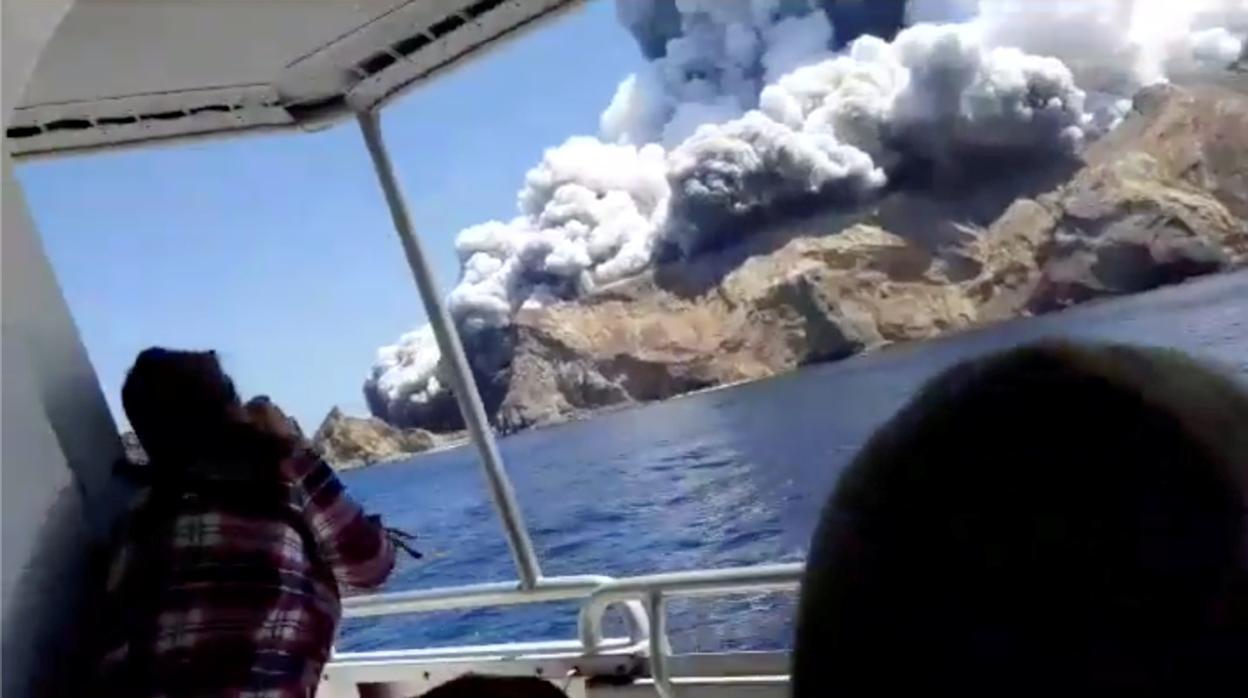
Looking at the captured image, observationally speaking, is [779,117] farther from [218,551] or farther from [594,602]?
[218,551]

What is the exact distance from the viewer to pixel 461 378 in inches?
109

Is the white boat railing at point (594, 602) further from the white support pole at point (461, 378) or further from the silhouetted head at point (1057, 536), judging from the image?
the silhouetted head at point (1057, 536)

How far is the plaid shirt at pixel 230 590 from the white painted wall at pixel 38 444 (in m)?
0.08

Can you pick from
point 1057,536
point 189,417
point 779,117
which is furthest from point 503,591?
point 1057,536

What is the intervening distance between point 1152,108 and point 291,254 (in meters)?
2.50

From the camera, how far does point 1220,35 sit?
9.96 feet

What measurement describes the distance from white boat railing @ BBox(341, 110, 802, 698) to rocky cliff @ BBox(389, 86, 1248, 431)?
302 millimetres

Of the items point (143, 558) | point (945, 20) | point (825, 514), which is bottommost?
point (143, 558)

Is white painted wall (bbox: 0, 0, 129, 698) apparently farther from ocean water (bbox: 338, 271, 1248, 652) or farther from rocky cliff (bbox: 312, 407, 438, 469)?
rocky cliff (bbox: 312, 407, 438, 469)

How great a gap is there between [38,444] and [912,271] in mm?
2694

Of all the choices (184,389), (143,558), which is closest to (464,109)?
(184,389)

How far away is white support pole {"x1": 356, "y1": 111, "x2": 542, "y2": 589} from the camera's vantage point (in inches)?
103

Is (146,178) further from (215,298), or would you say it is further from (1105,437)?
(1105,437)

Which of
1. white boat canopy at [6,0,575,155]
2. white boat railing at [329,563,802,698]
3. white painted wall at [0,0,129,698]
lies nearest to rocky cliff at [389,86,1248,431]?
white boat railing at [329,563,802,698]
